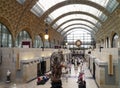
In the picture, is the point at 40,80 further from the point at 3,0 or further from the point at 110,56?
the point at 3,0

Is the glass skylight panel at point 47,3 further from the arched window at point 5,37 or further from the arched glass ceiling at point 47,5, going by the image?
the arched window at point 5,37

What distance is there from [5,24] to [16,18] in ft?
7.18

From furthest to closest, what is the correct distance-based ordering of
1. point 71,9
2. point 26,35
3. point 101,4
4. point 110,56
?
point 71,9
point 101,4
point 26,35
point 110,56

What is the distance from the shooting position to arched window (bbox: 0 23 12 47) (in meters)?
23.6

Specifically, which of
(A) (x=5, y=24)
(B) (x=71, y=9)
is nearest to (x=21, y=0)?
(A) (x=5, y=24)

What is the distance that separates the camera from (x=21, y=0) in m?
26.3

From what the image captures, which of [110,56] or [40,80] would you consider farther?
[40,80]

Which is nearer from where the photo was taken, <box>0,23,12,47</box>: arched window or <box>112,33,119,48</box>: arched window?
<box>0,23,12,47</box>: arched window

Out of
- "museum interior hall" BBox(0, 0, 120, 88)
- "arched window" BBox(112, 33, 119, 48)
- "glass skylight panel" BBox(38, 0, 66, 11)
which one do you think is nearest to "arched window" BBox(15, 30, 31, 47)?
"museum interior hall" BBox(0, 0, 120, 88)

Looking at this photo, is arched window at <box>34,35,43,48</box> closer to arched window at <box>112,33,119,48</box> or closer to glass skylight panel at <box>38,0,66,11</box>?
glass skylight panel at <box>38,0,66,11</box>

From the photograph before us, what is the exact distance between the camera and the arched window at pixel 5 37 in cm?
2356

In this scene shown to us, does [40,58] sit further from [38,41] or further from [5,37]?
[38,41]

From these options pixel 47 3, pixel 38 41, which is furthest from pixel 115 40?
pixel 38 41

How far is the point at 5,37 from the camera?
24531 mm
